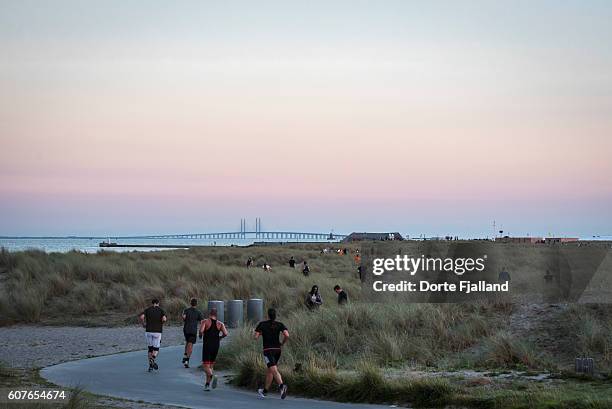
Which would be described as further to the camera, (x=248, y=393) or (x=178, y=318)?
(x=178, y=318)

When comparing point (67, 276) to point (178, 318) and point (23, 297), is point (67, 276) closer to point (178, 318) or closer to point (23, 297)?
point (23, 297)

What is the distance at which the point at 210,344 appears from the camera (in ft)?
55.5

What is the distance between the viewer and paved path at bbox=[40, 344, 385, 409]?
15.1m

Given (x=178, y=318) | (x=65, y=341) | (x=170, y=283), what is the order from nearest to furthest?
(x=65, y=341)
(x=178, y=318)
(x=170, y=283)

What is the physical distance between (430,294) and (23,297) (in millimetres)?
16156

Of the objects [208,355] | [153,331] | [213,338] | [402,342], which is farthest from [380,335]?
[153,331]

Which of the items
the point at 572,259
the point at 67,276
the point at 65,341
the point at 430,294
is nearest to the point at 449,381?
the point at 430,294

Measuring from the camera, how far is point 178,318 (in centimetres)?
3164

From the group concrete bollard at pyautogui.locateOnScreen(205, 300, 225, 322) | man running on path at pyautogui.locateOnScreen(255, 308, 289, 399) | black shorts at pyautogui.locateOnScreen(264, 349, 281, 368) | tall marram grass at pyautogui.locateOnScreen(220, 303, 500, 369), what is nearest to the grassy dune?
tall marram grass at pyautogui.locateOnScreen(220, 303, 500, 369)

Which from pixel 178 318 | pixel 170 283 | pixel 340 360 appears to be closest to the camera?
pixel 340 360

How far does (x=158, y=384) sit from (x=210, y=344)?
145 cm

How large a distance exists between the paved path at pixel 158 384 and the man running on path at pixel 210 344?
0.97ft

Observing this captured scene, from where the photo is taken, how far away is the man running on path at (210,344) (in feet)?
54.5

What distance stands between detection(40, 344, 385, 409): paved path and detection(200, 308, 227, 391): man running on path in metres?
0.30
